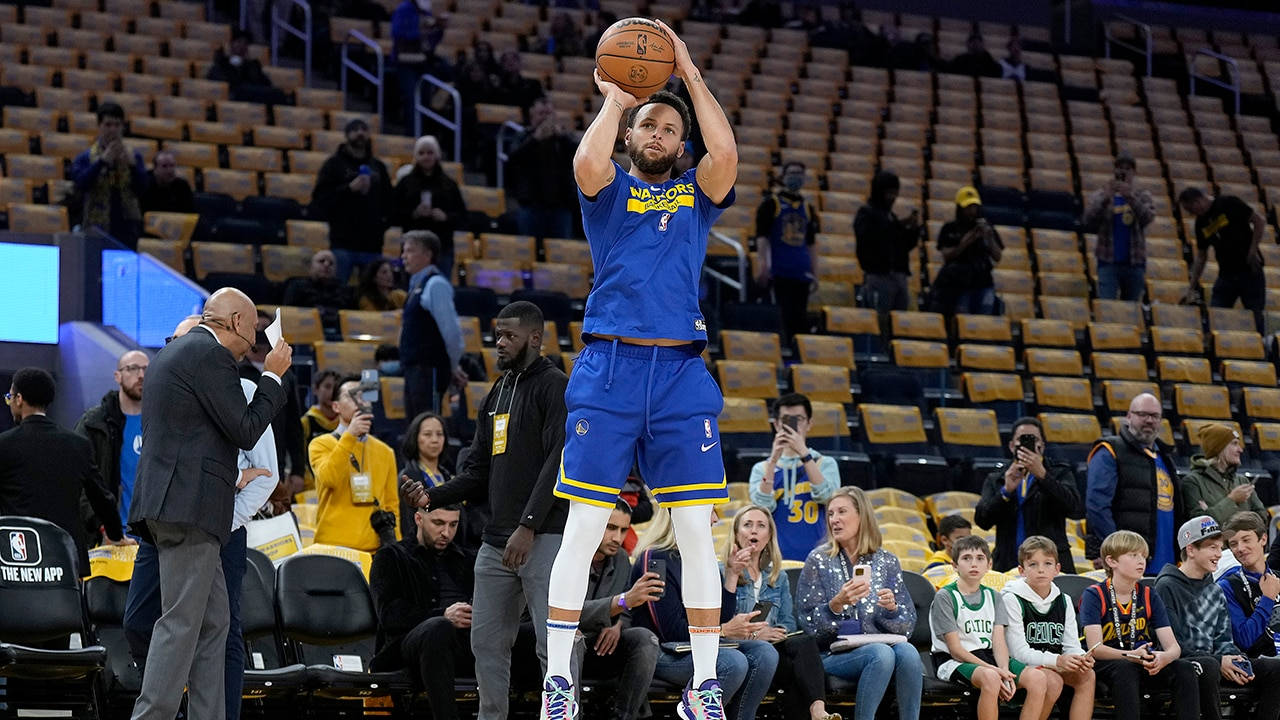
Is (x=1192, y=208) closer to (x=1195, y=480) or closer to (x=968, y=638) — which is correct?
(x=1195, y=480)

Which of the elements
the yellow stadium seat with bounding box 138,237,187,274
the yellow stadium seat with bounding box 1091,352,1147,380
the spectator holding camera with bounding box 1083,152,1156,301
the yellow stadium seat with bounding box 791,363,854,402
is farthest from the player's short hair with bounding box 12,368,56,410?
the spectator holding camera with bounding box 1083,152,1156,301

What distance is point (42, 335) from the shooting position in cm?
1044

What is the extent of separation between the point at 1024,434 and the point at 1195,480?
63.4 inches

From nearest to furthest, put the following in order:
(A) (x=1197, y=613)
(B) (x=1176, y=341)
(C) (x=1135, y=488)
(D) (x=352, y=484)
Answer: (D) (x=352, y=484) → (A) (x=1197, y=613) → (C) (x=1135, y=488) → (B) (x=1176, y=341)

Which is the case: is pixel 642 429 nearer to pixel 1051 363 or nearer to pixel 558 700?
pixel 558 700

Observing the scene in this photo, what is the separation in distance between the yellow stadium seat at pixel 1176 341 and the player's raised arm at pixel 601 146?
10.8 meters

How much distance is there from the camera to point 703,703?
5008 mm

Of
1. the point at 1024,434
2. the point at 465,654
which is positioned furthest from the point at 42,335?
the point at 1024,434

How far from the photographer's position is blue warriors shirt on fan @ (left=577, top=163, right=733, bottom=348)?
16.4 ft

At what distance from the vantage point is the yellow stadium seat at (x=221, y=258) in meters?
12.5

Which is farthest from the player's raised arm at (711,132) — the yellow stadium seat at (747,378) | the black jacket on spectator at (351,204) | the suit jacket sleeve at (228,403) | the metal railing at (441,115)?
the metal railing at (441,115)

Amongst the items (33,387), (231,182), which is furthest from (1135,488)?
(231,182)

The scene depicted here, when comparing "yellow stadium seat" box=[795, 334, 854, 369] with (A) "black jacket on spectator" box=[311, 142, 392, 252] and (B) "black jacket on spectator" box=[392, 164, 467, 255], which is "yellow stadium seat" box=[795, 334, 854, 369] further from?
(A) "black jacket on spectator" box=[311, 142, 392, 252]

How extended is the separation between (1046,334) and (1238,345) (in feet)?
6.00
